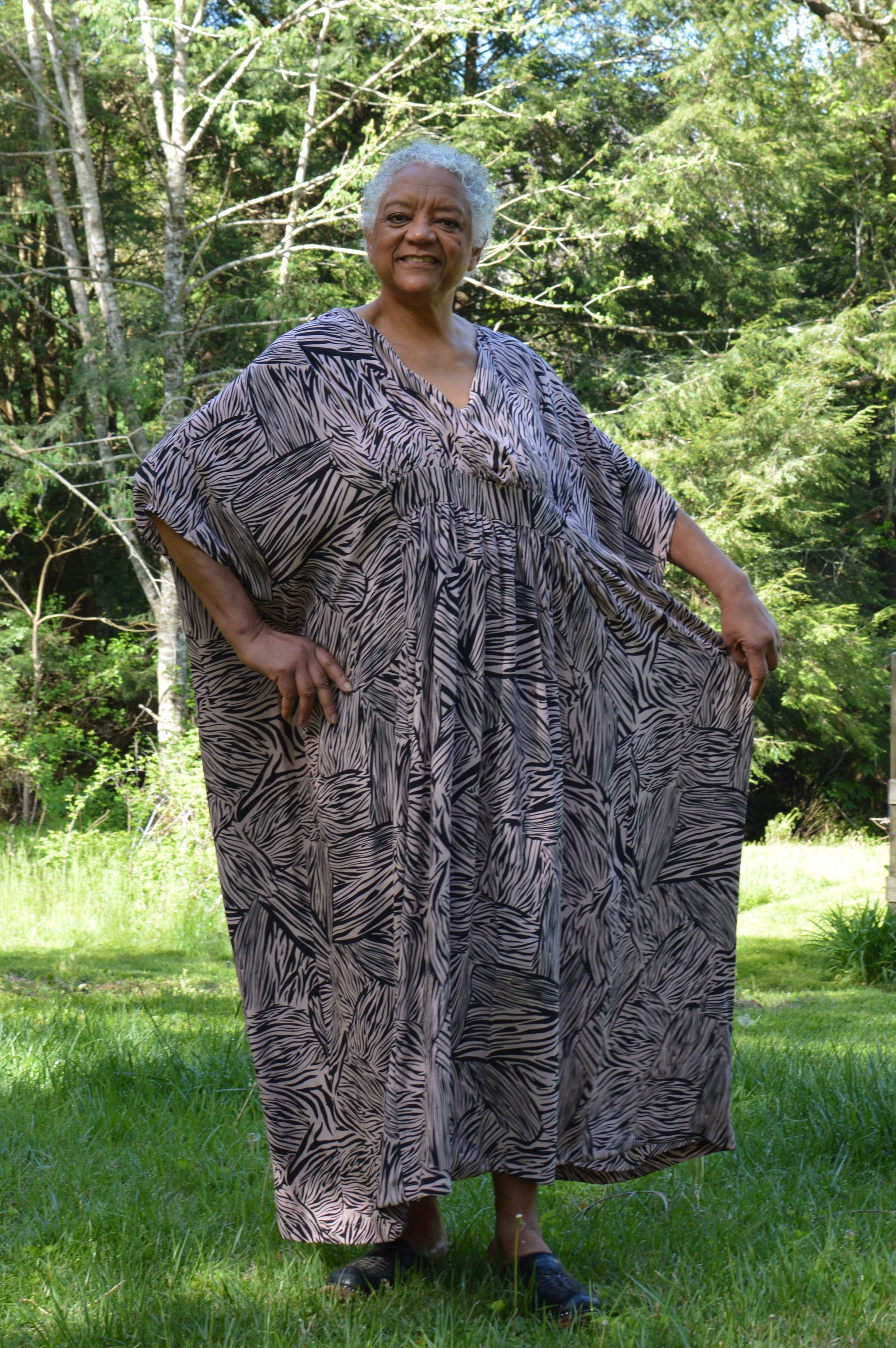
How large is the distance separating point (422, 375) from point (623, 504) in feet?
1.71

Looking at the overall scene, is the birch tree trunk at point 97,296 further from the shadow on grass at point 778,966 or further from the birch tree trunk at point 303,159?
the shadow on grass at point 778,966

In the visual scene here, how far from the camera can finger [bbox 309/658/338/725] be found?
6.45 ft

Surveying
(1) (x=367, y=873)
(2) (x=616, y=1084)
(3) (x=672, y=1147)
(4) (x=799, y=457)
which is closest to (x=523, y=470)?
(1) (x=367, y=873)

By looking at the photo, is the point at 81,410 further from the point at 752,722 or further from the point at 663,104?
the point at 752,722

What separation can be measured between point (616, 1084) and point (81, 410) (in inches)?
467

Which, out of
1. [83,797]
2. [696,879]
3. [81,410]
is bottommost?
[83,797]

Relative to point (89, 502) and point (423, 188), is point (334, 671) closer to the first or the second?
point (423, 188)

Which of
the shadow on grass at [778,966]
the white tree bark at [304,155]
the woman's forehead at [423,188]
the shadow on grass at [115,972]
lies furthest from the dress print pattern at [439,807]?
the white tree bark at [304,155]

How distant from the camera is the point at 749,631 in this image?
228 cm

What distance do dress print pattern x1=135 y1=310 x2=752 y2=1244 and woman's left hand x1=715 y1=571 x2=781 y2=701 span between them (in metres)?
0.13

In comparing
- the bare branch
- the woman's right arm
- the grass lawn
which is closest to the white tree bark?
the bare branch

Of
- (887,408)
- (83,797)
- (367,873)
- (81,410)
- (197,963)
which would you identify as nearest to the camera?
(367,873)

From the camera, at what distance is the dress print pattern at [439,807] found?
1.90m

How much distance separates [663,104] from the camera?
1559 centimetres
